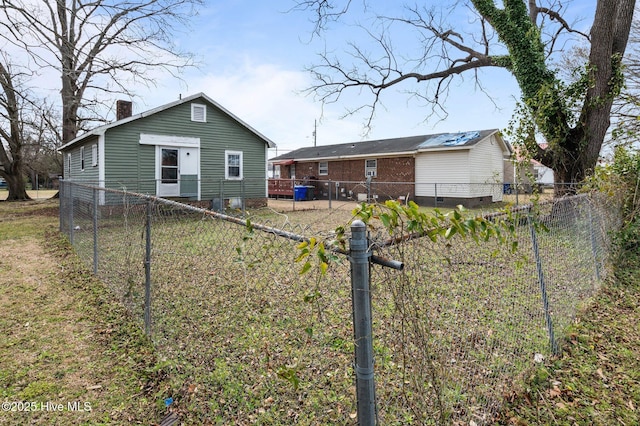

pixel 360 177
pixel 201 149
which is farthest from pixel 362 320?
pixel 360 177

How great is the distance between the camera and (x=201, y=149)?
51.6 ft

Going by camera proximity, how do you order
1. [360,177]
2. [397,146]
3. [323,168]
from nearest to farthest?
[397,146], [360,177], [323,168]

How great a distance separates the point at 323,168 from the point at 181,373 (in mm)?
23174

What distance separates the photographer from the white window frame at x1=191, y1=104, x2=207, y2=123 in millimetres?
15359

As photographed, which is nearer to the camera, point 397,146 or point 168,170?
point 168,170

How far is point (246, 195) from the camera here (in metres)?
16.8

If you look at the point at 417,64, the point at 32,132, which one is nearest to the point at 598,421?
the point at 417,64

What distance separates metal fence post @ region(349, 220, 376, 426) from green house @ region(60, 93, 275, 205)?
41.4 ft

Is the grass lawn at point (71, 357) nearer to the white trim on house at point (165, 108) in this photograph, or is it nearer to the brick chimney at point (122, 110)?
the white trim on house at point (165, 108)

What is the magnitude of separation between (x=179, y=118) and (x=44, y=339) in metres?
13.0

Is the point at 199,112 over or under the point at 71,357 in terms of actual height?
over

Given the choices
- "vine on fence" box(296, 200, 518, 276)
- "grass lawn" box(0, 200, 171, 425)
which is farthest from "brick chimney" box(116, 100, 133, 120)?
"vine on fence" box(296, 200, 518, 276)

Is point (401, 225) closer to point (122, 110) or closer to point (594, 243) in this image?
point (594, 243)

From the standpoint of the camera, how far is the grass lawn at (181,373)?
96.5 inches
